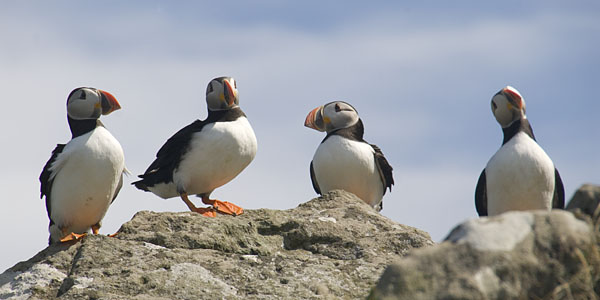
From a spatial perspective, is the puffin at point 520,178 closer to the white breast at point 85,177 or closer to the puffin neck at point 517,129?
the puffin neck at point 517,129

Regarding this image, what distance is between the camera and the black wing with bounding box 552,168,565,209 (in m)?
7.12

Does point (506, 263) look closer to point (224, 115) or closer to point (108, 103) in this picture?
point (108, 103)

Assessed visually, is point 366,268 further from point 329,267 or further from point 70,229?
point 70,229

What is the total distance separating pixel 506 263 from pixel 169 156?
5937 millimetres

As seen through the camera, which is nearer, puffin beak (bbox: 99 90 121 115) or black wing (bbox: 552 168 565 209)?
black wing (bbox: 552 168 565 209)

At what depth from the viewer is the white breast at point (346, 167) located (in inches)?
351

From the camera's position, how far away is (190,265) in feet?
18.6

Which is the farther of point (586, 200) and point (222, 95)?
point (222, 95)

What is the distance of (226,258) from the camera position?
19.5ft

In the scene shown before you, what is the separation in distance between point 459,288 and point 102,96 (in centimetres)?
553

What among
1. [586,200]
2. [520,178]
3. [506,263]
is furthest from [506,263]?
[520,178]

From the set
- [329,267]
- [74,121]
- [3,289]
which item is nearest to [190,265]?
[329,267]

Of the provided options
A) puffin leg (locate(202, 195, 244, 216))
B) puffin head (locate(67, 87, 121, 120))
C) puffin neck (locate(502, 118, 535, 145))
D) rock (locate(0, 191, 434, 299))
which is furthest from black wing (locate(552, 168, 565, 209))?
puffin head (locate(67, 87, 121, 120))

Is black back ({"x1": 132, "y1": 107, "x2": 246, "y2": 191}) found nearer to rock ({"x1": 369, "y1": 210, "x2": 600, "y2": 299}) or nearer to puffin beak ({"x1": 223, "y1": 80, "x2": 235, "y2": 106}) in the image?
puffin beak ({"x1": 223, "y1": 80, "x2": 235, "y2": 106})
